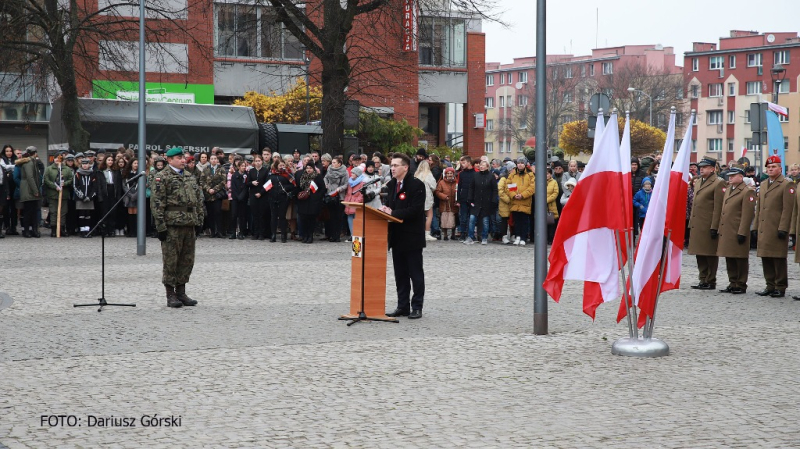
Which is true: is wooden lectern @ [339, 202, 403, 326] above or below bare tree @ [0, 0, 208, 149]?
below

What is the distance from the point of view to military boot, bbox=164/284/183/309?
1301 cm

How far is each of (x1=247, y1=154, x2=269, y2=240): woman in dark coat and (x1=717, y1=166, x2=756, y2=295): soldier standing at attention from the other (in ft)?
37.4

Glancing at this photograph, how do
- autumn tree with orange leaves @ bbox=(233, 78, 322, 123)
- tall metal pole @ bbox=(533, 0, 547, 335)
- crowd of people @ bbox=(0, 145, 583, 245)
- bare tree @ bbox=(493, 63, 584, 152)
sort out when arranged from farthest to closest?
bare tree @ bbox=(493, 63, 584, 152) < autumn tree with orange leaves @ bbox=(233, 78, 322, 123) < crowd of people @ bbox=(0, 145, 583, 245) < tall metal pole @ bbox=(533, 0, 547, 335)

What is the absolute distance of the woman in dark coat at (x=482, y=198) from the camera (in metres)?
23.9

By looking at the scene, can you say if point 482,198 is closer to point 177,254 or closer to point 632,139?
point 177,254

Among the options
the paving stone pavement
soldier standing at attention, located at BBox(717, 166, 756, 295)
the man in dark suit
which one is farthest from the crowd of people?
the man in dark suit

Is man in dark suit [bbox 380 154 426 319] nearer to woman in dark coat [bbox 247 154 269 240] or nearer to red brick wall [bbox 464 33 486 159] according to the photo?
woman in dark coat [bbox 247 154 269 240]

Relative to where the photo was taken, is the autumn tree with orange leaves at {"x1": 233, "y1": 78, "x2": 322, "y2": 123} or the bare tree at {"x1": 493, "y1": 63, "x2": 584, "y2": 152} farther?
the bare tree at {"x1": 493, "y1": 63, "x2": 584, "y2": 152}

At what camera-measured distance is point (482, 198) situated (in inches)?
939

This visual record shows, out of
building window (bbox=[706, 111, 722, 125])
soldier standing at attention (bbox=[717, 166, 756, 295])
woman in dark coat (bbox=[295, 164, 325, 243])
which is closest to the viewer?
soldier standing at attention (bbox=[717, 166, 756, 295])

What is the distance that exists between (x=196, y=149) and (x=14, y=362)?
84.7 ft

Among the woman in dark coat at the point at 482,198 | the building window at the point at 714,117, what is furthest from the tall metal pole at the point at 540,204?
the building window at the point at 714,117

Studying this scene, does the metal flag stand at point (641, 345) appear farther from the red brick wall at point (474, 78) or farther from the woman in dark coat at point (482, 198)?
the red brick wall at point (474, 78)

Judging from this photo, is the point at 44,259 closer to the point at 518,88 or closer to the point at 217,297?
the point at 217,297
